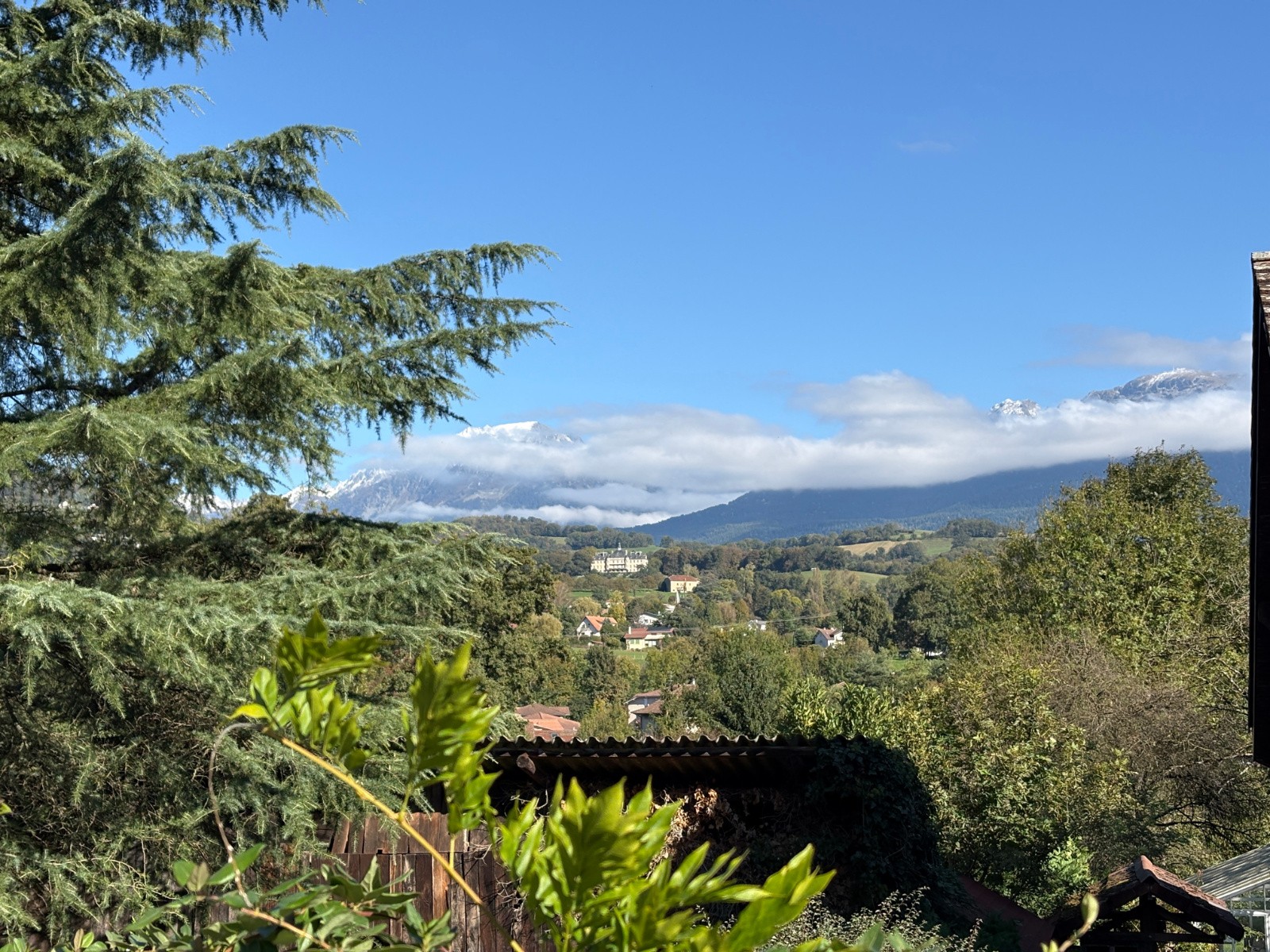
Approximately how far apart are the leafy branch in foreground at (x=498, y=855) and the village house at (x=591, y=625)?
94853 millimetres

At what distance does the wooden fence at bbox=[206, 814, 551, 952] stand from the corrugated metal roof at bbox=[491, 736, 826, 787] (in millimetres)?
1165

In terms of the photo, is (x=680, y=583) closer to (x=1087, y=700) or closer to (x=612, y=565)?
(x=612, y=565)

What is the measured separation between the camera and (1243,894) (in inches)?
376

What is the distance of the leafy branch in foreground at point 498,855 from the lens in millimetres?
922

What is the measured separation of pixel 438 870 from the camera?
6.96m

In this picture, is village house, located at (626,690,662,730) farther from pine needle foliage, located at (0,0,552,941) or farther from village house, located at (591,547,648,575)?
village house, located at (591,547,648,575)

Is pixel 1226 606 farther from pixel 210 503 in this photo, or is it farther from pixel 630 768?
pixel 210 503

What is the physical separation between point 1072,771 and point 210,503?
39.4 feet

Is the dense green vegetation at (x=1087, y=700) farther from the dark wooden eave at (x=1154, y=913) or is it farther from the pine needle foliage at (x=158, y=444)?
the pine needle foliage at (x=158, y=444)

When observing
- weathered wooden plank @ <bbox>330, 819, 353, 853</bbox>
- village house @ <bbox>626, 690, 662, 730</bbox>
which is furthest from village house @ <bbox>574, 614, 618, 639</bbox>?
weathered wooden plank @ <bbox>330, 819, 353, 853</bbox>

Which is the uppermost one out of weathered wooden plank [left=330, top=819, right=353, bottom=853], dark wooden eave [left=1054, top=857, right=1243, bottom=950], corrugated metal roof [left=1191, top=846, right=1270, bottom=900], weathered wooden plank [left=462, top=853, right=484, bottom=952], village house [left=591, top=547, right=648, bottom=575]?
weathered wooden plank [left=330, top=819, right=353, bottom=853]

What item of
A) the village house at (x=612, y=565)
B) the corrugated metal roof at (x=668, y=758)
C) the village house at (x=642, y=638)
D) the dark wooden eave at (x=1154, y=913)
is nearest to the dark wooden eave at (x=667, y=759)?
the corrugated metal roof at (x=668, y=758)

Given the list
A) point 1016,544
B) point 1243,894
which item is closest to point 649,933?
point 1243,894

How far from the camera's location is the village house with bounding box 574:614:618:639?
3911 inches
